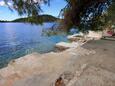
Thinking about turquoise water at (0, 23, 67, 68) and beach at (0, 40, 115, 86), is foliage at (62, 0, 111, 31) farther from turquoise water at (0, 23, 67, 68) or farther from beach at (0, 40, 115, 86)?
beach at (0, 40, 115, 86)

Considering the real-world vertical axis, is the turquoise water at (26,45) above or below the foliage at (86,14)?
below

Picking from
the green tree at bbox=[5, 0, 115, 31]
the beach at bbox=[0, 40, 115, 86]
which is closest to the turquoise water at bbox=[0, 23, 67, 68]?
the green tree at bbox=[5, 0, 115, 31]

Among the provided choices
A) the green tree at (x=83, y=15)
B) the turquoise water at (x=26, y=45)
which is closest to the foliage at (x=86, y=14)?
the green tree at (x=83, y=15)

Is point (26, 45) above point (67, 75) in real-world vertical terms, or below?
below

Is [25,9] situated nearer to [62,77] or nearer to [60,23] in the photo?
[60,23]

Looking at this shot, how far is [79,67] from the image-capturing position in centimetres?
646

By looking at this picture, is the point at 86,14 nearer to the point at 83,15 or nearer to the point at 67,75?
the point at 83,15

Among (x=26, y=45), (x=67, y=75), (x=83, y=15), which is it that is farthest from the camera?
(x=26, y=45)

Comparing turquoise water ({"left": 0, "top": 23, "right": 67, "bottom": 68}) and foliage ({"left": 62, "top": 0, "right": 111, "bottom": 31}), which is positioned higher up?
foliage ({"left": 62, "top": 0, "right": 111, "bottom": 31})

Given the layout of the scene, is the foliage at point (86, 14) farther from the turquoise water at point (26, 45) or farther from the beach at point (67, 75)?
the beach at point (67, 75)

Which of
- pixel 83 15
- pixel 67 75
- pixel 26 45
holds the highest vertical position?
pixel 83 15

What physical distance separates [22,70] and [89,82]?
317cm

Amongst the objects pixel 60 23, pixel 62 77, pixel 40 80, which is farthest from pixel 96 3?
pixel 40 80

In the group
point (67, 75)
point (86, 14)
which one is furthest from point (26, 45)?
point (86, 14)
